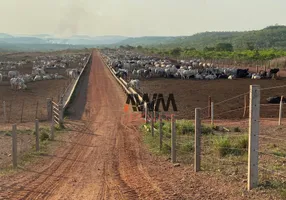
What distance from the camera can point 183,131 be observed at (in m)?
16.6

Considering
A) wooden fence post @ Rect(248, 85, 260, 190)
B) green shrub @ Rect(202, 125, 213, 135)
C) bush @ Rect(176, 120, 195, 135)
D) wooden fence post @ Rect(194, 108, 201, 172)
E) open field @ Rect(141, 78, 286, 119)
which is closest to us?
wooden fence post @ Rect(248, 85, 260, 190)

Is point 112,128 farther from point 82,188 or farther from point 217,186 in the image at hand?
point 217,186

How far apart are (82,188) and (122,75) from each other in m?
43.4

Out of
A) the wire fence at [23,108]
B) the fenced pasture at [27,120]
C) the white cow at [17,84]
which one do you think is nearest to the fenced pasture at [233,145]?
the fenced pasture at [27,120]

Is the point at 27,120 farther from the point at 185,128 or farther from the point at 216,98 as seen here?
the point at 216,98

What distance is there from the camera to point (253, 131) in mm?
7320

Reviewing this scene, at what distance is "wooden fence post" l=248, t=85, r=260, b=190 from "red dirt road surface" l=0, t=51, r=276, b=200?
13.0 inches

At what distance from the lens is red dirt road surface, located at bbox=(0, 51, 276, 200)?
830 centimetres

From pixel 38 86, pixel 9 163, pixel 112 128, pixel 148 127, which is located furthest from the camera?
pixel 38 86

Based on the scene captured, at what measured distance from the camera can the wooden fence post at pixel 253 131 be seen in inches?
284

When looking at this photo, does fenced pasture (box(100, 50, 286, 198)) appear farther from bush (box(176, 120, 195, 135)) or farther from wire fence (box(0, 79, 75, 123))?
wire fence (box(0, 79, 75, 123))

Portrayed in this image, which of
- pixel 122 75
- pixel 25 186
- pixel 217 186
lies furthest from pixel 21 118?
pixel 122 75

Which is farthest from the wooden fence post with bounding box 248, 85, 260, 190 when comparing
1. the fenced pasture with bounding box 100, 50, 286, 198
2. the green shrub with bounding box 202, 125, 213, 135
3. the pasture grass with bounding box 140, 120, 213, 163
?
the green shrub with bounding box 202, 125, 213, 135

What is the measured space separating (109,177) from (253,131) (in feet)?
13.9
